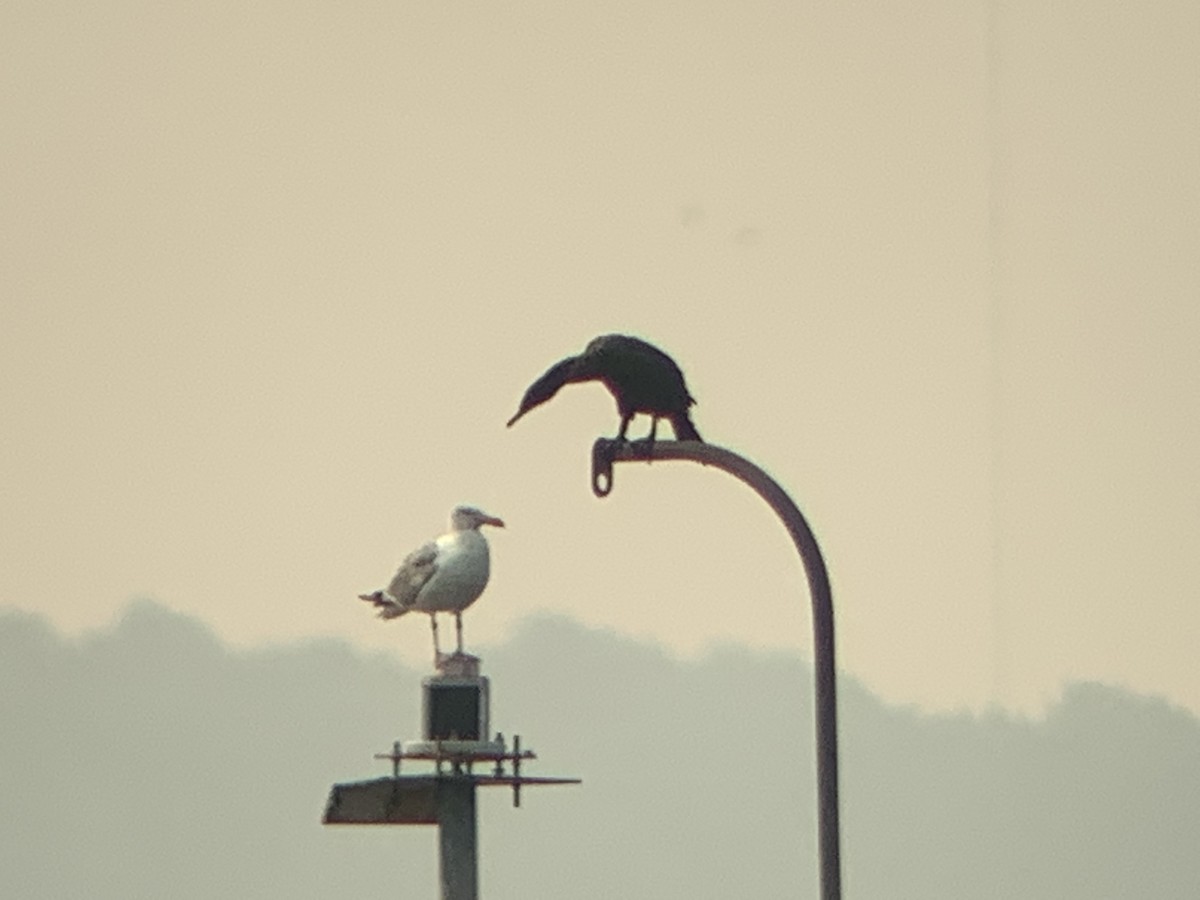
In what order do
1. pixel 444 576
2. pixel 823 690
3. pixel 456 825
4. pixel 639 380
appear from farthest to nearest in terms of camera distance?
pixel 444 576, pixel 456 825, pixel 639 380, pixel 823 690

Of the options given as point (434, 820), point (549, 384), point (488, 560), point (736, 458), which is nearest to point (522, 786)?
point (434, 820)

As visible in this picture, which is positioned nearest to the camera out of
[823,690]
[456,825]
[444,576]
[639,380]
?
[823,690]

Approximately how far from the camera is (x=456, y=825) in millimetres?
21422

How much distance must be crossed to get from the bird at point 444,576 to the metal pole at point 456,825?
255 centimetres

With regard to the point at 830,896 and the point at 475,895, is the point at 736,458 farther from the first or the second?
the point at 475,895

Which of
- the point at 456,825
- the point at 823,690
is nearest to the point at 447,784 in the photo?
the point at 456,825

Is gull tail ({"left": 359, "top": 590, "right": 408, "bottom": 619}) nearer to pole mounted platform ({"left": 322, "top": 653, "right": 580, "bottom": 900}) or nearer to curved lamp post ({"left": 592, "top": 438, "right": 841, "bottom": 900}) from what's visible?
pole mounted platform ({"left": 322, "top": 653, "right": 580, "bottom": 900})

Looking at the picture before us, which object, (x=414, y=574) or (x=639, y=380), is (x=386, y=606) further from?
(x=639, y=380)

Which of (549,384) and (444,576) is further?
(444,576)

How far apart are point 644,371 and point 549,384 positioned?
0.95 m

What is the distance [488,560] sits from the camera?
24750mm

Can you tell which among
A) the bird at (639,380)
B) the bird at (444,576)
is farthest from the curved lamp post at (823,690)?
the bird at (444,576)

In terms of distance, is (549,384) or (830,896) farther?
(549,384)

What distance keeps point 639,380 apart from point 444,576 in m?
5.46
